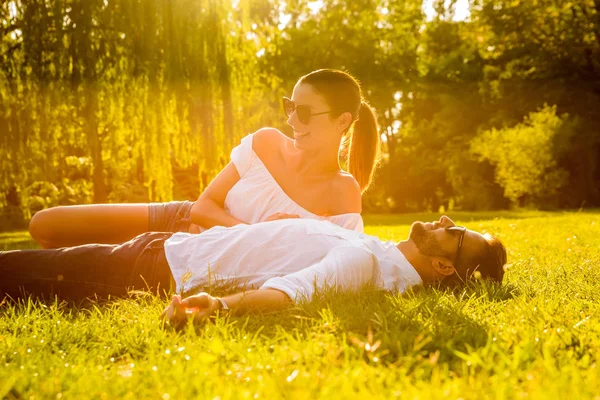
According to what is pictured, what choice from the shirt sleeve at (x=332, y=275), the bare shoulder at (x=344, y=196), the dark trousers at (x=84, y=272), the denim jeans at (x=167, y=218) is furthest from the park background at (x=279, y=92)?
the shirt sleeve at (x=332, y=275)

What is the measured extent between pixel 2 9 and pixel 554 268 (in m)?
11.2

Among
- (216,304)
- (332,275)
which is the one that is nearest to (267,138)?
(332,275)

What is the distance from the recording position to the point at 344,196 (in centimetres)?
513

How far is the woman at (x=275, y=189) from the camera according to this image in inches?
198

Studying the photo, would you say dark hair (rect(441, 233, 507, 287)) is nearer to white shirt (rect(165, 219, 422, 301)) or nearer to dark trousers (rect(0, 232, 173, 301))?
white shirt (rect(165, 219, 422, 301))

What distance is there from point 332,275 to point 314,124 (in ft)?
6.77

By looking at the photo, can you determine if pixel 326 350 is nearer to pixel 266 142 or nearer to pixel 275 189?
pixel 275 189

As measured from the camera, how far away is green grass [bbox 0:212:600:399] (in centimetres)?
204

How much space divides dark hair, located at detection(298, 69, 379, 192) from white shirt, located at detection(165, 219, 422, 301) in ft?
5.71

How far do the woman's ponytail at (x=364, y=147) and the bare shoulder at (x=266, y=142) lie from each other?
24.5 inches

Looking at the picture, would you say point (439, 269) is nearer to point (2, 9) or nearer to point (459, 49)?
point (2, 9)

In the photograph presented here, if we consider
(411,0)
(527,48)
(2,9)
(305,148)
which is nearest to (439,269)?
(305,148)

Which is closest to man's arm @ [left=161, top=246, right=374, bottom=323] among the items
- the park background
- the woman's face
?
the woman's face

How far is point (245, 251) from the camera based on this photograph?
3.81m
